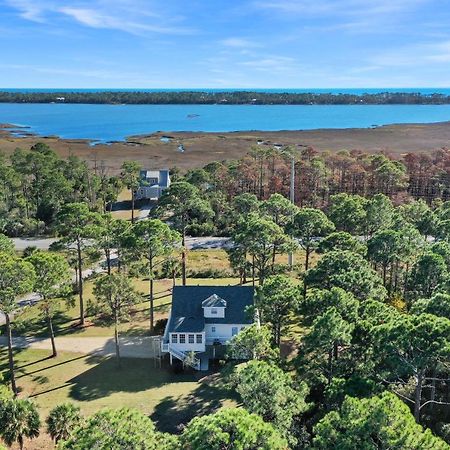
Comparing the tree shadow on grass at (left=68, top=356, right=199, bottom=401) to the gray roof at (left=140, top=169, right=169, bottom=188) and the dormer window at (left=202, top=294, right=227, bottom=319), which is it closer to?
the dormer window at (left=202, top=294, right=227, bottom=319)

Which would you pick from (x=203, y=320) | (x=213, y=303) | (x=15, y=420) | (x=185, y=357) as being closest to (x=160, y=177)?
(x=213, y=303)

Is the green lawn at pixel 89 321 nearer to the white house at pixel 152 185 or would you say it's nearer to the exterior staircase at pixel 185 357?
the exterior staircase at pixel 185 357

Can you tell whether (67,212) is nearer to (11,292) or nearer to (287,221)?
(11,292)

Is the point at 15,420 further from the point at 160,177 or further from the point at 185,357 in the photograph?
the point at 160,177

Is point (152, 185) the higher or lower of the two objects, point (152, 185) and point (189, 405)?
the higher

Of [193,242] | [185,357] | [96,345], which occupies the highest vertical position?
[193,242]

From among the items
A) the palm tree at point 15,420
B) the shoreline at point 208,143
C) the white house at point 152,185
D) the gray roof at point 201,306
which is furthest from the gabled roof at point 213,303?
the shoreline at point 208,143
